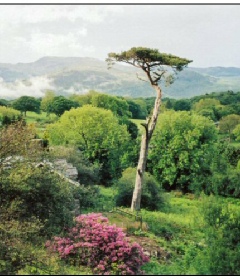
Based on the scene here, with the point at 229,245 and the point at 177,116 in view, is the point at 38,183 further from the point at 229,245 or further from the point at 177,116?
the point at 177,116

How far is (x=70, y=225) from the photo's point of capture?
16609 mm

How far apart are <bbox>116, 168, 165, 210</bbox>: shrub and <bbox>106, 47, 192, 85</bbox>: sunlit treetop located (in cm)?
727

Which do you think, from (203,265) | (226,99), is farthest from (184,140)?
(226,99)

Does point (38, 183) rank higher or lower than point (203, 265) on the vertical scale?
higher

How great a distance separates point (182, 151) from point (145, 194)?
16519 mm

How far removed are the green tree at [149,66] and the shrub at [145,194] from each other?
2.32 m

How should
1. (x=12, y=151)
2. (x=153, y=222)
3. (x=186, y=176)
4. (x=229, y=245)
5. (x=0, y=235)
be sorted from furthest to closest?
(x=186, y=176) → (x=153, y=222) → (x=229, y=245) → (x=12, y=151) → (x=0, y=235)

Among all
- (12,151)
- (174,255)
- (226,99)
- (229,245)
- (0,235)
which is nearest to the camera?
(0,235)

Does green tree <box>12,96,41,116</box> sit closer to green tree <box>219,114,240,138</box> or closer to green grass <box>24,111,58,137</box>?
green grass <box>24,111,58,137</box>

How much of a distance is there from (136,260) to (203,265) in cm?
262

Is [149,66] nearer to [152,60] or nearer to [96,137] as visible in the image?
[152,60]

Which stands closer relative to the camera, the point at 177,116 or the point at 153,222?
the point at 153,222

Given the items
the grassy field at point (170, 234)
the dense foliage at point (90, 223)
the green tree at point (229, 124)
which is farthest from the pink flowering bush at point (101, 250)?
the green tree at point (229, 124)

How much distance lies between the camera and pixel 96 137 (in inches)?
1821
